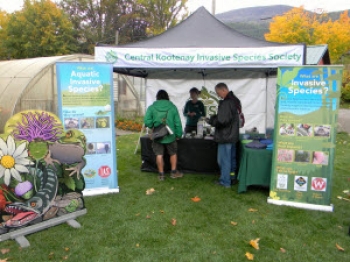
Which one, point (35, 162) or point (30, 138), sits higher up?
point (30, 138)

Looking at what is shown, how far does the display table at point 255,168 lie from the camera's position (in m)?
4.47

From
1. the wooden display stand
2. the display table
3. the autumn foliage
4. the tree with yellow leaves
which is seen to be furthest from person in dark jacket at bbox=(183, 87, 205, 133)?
the tree with yellow leaves

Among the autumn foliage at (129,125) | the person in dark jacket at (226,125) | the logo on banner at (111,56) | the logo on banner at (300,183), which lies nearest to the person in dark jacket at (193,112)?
the person in dark jacket at (226,125)

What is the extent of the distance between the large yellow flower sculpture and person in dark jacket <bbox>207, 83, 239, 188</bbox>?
8.93 ft

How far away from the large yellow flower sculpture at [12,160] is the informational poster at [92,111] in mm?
1169

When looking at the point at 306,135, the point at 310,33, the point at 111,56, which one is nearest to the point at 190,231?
the point at 306,135

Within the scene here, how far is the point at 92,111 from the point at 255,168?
8.40 feet

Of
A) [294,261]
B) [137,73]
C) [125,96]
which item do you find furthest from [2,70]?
[294,261]

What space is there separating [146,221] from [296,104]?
2441 mm

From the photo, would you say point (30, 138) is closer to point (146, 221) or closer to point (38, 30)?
point (146, 221)

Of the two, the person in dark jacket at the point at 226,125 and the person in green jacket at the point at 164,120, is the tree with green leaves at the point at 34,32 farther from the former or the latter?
the person in dark jacket at the point at 226,125

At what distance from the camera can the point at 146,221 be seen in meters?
3.71

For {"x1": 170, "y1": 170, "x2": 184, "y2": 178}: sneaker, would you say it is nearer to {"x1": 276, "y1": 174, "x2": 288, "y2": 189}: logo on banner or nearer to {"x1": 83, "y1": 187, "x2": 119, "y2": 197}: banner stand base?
{"x1": 83, "y1": 187, "x2": 119, "y2": 197}: banner stand base

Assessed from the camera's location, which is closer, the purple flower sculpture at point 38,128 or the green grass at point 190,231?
the green grass at point 190,231
